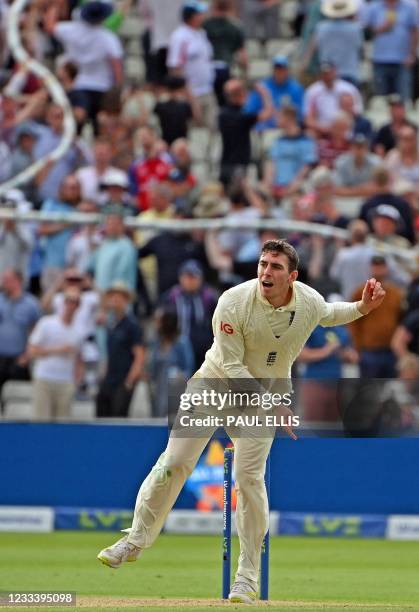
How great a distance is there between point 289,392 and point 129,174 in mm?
10557

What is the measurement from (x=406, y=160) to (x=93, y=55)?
4.34 m

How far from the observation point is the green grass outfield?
10742mm

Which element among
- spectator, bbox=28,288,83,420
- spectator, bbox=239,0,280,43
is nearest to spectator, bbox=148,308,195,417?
spectator, bbox=28,288,83,420

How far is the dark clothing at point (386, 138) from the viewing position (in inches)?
851

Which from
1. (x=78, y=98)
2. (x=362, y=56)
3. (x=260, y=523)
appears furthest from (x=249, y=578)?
(x=362, y=56)

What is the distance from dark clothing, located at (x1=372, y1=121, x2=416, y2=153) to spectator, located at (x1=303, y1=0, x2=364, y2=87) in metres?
1.29

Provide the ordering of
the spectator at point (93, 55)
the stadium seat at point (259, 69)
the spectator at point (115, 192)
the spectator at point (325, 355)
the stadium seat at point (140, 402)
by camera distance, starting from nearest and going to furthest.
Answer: the spectator at point (325, 355), the stadium seat at point (140, 402), the spectator at point (115, 192), the spectator at point (93, 55), the stadium seat at point (259, 69)

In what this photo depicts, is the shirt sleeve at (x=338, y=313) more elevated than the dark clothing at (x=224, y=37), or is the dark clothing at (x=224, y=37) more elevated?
the dark clothing at (x=224, y=37)

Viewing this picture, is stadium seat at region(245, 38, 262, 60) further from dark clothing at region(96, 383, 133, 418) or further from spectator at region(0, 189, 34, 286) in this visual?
dark clothing at region(96, 383, 133, 418)

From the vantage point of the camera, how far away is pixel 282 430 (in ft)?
33.9

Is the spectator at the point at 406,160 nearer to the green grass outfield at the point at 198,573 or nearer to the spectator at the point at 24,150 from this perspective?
the spectator at the point at 24,150

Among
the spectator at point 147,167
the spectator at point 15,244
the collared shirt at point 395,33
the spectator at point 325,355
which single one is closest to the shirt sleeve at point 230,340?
the spectator at point 325,355

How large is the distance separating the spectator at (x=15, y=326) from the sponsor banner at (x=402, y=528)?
4.33 meters

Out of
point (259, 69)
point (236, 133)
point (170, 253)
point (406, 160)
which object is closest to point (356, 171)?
point (406, 160)
